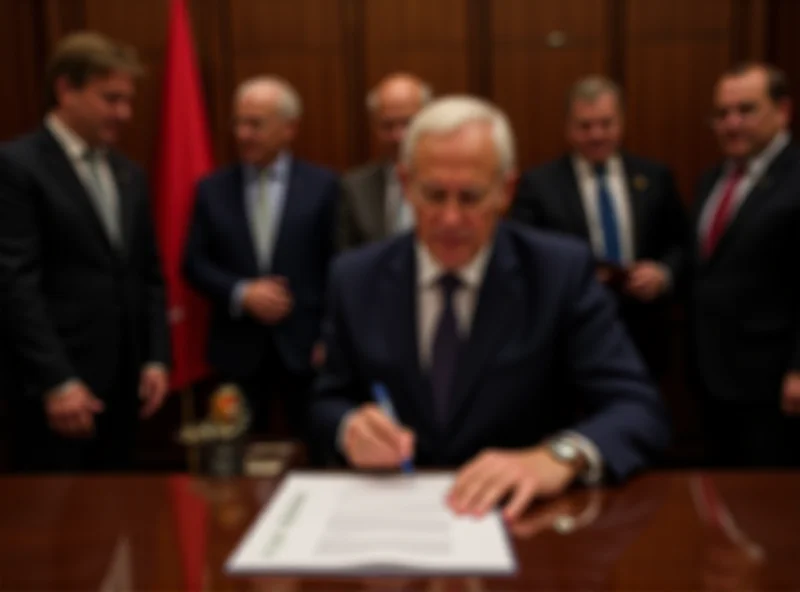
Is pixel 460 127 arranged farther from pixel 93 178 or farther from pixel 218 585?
pixel 93 178

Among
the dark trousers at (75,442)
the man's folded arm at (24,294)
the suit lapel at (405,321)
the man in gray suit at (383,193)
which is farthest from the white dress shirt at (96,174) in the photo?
the suit lapel at (405,321)

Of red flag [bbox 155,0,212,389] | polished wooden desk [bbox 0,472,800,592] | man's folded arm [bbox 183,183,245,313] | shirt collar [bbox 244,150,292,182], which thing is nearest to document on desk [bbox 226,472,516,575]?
polished wooden desk [bbox 0,472,800,592]

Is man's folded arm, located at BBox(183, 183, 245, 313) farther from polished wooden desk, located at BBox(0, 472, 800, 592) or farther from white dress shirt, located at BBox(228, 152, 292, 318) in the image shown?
polished wooden desk, located at BBox(0, 472, 800, 592)

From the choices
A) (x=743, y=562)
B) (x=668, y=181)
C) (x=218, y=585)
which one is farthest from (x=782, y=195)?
(x=218, y=585)

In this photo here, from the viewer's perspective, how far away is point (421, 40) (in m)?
4.84

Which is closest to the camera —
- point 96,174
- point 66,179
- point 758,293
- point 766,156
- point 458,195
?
point 458,195

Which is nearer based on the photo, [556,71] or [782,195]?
[782,195]

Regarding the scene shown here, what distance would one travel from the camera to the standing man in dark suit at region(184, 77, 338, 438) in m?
3.88

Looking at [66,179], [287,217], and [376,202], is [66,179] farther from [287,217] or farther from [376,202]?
[376,202]

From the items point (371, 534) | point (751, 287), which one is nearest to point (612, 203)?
point (751, 287)

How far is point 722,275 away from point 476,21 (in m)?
2.09

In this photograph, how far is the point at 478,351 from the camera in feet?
6.22

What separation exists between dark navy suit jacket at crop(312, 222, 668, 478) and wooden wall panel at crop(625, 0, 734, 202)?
300 cm

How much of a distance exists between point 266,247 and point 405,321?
2.05 meters
